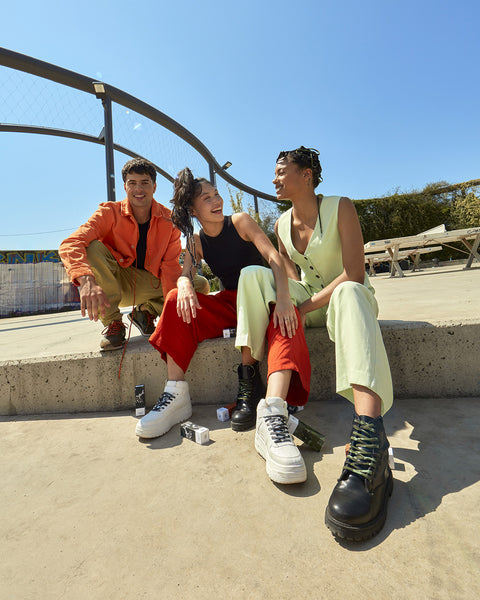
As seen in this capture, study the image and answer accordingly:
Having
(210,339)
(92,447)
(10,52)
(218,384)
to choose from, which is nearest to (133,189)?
(210,339)

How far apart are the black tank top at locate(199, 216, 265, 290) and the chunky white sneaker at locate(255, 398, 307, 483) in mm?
998

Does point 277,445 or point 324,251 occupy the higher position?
point 324,251

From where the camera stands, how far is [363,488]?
101 centimetres

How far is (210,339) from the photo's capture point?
2.14 metres

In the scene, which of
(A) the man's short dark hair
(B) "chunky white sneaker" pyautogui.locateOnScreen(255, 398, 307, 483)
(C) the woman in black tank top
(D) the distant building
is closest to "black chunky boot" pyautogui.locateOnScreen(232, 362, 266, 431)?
(C) the woman in black tank top

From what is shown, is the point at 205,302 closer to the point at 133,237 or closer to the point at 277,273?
the point at 277,273

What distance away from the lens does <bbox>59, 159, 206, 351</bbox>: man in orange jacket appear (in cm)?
242

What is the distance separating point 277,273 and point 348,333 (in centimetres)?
55

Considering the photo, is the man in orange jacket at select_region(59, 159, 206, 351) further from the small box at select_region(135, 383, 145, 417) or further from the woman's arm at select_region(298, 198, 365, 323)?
the woman's arm at select_region(298, 198, 365, 323)

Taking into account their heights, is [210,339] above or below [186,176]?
below

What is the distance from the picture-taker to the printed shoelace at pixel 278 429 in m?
1.29

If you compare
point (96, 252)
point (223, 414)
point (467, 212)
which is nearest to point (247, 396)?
point (223, 414)

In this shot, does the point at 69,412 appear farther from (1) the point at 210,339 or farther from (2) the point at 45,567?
(2) the point at 45,567

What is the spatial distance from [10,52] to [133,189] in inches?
201
